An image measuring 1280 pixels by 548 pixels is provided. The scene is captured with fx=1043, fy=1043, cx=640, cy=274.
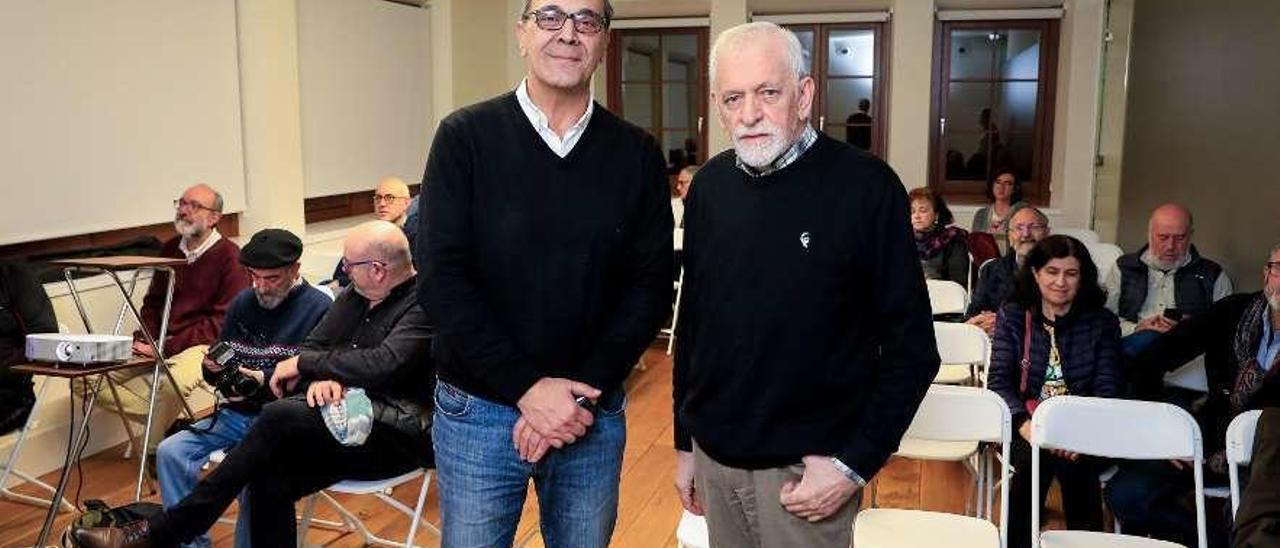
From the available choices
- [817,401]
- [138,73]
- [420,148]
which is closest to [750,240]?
[817,401]

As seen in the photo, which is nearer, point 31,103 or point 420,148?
point 31,103

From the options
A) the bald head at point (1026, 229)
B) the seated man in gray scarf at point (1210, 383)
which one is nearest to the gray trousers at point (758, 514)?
the seated man in gray scarf at point (1210, 383)

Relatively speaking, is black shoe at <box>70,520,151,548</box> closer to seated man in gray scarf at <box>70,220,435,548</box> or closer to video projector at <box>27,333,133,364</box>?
seated man in gray scarf at <box>70,220,435,548</box>

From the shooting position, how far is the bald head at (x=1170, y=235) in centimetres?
472

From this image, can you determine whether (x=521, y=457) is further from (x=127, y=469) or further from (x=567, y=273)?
(x=127, y=469)

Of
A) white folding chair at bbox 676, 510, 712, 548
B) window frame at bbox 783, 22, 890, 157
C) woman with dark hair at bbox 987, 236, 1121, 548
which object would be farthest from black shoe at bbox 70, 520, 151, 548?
window frame at bbox 783, 22, 890, 157

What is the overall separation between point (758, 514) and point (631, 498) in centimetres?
244

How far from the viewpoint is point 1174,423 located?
8.97ft

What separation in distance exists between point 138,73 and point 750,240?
4.19 meters

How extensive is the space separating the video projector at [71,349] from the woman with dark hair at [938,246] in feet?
13.4

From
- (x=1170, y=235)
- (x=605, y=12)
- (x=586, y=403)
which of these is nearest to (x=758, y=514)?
(x=586, y=403)

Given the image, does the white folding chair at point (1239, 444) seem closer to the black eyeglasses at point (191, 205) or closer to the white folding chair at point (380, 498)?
the white folding chair at point (380, 498)

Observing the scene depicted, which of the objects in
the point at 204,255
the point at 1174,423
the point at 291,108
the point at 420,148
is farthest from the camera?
the point at 420,148

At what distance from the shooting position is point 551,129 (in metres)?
1.63
